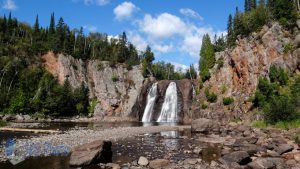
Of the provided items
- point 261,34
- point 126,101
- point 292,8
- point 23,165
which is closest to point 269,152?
point 23,165

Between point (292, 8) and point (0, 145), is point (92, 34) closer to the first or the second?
point (292, 8)

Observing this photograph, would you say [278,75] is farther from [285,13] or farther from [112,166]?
[112,166]

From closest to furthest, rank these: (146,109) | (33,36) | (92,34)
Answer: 1. (146,109)
2. (33,36)
3. (92,34)

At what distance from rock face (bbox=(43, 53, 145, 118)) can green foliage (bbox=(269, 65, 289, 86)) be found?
47.6 metres

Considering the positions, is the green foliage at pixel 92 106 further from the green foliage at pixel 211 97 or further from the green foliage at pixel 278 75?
the green foliage at pixel 278 75

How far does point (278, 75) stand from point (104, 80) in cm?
6513

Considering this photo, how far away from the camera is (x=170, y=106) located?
87.6 meters

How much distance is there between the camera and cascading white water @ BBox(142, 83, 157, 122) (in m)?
88.2

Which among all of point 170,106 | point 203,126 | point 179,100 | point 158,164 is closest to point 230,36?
point 179,100

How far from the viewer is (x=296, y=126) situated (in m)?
41.5

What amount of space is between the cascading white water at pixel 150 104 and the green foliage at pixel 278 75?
119ft

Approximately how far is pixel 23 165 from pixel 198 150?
1579cm

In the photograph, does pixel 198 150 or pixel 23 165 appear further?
pixel 198 150

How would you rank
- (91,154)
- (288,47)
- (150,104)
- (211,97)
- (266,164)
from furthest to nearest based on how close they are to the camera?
(150,104)
(211,97)
(288,47)
(91,154)
(266,164)
